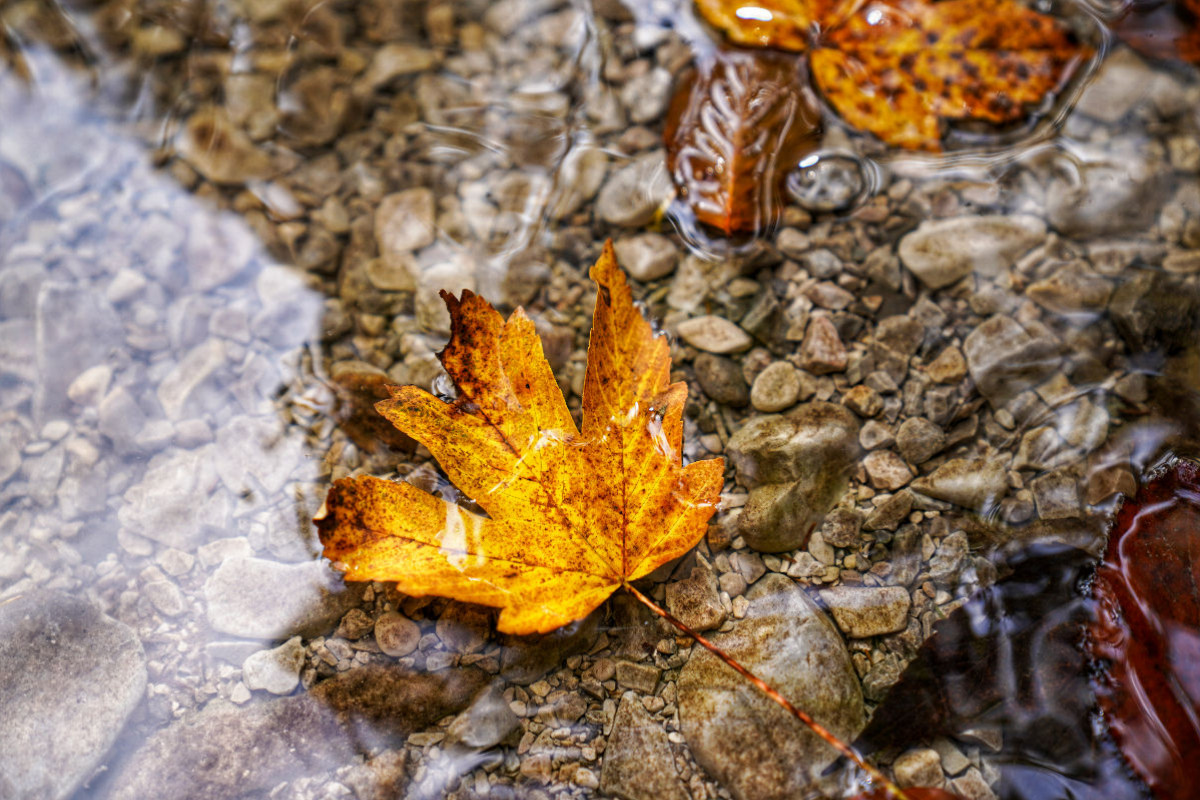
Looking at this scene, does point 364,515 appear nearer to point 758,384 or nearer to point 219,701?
point 219,701

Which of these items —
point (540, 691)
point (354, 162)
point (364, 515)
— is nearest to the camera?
point (364, 515)

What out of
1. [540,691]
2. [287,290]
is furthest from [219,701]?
[287,290]

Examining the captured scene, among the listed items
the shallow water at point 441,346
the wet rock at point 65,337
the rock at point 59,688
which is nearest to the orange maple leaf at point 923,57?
the shallow water at point 441,346

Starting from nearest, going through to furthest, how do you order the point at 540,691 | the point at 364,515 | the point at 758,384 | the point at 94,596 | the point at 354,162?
the point at 364,515
the point at 540,691
the point at 94,596
the point at 758,384
the point at 354,162

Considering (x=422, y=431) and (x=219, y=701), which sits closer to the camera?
(x=422, y=431)

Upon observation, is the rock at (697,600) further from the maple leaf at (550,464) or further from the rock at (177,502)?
the rock at (177,502)

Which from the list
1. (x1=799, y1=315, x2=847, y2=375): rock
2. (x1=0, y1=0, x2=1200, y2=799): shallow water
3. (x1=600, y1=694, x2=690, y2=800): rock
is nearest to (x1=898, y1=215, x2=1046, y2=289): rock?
(x1=0, y1=0, x2=1200, y2=799): shallow water
